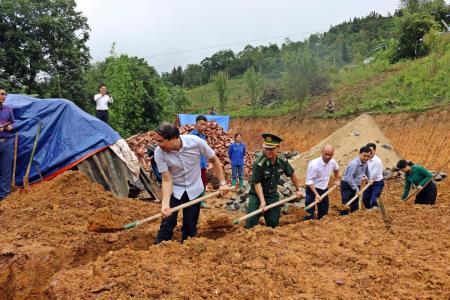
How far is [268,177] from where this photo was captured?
532 centimetres

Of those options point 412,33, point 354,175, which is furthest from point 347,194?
point 412,33

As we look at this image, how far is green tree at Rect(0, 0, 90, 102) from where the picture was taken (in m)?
16.9

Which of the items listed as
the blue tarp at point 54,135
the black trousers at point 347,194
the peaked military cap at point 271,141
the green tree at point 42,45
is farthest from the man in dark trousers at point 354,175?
the green tree at point 42,45

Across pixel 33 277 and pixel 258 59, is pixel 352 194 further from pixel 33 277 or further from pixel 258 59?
pixel 258 59

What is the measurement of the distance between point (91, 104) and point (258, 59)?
97.4 ft

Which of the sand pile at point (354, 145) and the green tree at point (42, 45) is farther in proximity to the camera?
the green tree at point (42, 45)

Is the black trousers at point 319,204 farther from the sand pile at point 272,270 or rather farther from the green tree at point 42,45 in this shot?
the green tree at point 42,45

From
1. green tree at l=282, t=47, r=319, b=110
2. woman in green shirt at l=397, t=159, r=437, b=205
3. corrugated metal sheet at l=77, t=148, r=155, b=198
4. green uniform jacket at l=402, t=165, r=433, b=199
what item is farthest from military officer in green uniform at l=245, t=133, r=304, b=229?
green tree at l=282, t=47, r=319, b=110

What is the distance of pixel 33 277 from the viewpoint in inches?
181

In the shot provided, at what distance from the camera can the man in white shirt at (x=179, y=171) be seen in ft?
14.1

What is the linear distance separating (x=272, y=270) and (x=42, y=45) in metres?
17.8

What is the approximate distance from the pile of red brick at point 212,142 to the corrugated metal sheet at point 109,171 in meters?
3.86

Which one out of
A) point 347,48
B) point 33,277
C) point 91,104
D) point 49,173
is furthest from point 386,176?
point 347,48

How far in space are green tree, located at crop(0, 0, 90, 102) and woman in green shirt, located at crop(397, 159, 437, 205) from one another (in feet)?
49.3
